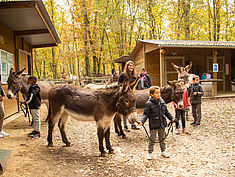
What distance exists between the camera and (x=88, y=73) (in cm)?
2017

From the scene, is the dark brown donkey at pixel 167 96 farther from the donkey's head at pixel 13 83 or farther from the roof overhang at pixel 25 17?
the roof overhang at pixel 25 17

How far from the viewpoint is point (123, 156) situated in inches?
173

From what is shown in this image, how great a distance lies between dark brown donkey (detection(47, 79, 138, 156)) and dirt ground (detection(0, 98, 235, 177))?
43cm

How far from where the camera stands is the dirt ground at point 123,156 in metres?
3.59

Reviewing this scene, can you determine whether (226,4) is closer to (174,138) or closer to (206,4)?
(206,4)

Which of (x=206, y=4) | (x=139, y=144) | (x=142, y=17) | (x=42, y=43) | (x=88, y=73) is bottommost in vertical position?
(x=139, y=144)

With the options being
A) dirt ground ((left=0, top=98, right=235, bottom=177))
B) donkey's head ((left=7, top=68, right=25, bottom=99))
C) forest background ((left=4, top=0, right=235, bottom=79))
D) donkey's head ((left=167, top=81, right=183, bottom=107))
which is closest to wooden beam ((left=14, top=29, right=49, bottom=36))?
donkey's head ((left=7, top=68, right=25, bottom=99))

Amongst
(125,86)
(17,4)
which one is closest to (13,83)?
(17,4)

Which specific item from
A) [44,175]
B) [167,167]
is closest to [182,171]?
[167,167]

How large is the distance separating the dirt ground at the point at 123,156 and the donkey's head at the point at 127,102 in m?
1.04

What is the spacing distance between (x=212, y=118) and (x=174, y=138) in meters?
3.60

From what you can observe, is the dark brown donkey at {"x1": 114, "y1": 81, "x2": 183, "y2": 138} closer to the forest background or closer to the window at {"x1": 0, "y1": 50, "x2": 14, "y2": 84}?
the window at {"x1": 0, "y1": 50, "x2": 14, "y2": 84}

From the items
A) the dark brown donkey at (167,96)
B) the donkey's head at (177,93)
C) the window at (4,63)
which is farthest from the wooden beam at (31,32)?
the donkey's head at (177,93)

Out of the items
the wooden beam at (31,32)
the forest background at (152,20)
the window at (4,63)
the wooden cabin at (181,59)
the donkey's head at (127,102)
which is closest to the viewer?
the donkey's head at (127,102)
